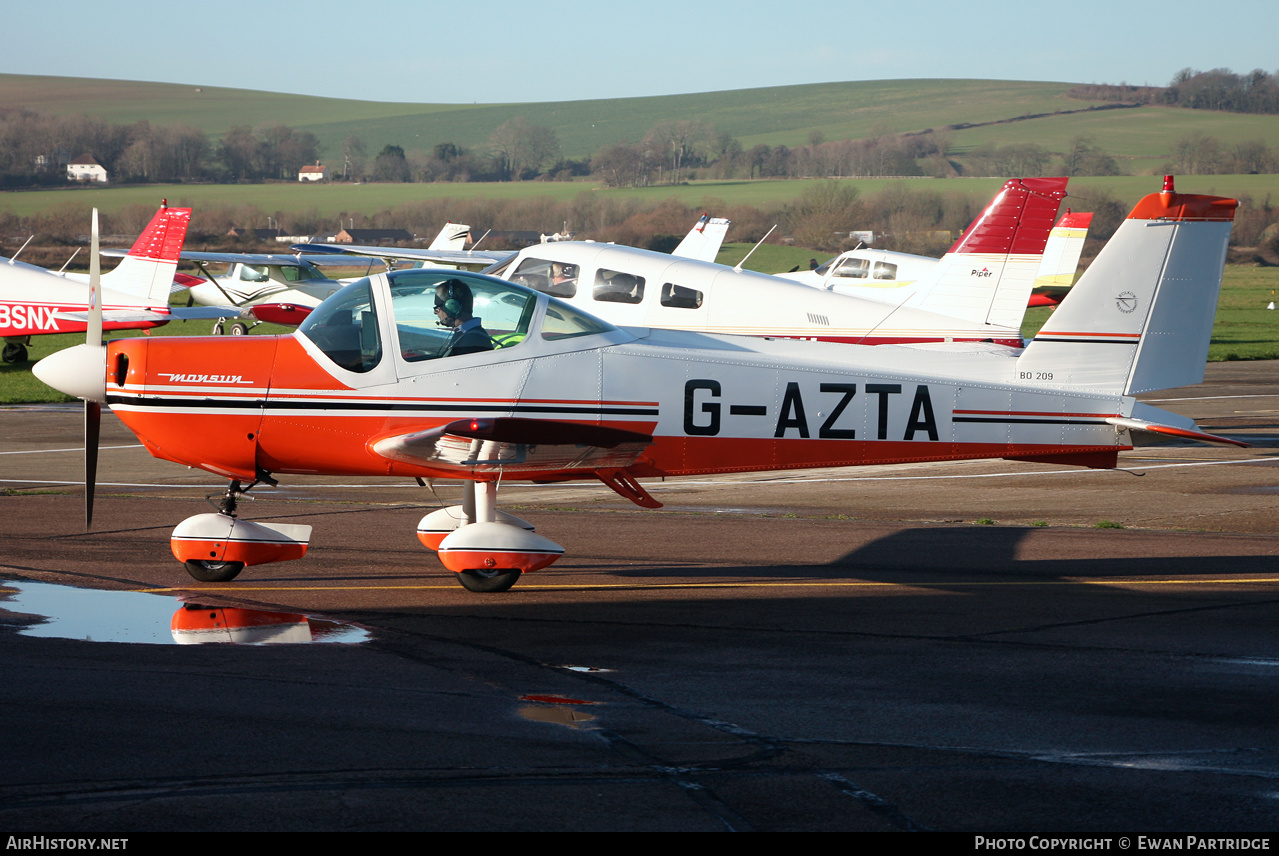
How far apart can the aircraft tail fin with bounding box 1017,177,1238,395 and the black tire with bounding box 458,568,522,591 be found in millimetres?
4099

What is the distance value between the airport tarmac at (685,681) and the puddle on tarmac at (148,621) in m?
0.10

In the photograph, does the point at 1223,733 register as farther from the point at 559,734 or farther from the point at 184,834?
the point at 184,834

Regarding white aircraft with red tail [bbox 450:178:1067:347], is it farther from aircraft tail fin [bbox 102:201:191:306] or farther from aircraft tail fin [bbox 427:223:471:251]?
aircraft tail fin [bbox 427:223:471:251]

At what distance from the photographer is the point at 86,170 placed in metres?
127

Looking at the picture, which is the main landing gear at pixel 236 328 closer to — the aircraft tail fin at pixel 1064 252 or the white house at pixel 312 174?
the aircraft tail fin at pixel 1064 252

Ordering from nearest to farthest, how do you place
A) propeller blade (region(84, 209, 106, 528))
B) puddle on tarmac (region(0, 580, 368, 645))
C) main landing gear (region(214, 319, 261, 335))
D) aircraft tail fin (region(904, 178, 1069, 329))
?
puddle on tarmac (region(0, 580, 368, 645))
propeller blade (region(84, 209, 106, 528))
aircraft tail fin (region(904, 178, 1069, 329))
main landing gear (region(214, 319, 261, 335))

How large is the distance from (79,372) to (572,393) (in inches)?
135

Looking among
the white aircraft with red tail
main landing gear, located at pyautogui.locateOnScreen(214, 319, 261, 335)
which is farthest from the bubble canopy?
main landing gear, located at pyautogui.locateOnScreen(214, 319, 261, 335)

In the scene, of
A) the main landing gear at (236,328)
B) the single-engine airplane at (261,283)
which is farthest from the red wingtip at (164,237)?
the single-engine airplane at (261,283)

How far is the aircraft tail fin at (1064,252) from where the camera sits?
37531mm

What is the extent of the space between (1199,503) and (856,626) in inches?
263

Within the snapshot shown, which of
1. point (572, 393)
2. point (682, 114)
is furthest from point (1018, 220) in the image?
point (682, 114)

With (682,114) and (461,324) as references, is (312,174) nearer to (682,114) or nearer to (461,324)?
(682,114)

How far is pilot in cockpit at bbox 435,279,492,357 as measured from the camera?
8.53 metres
